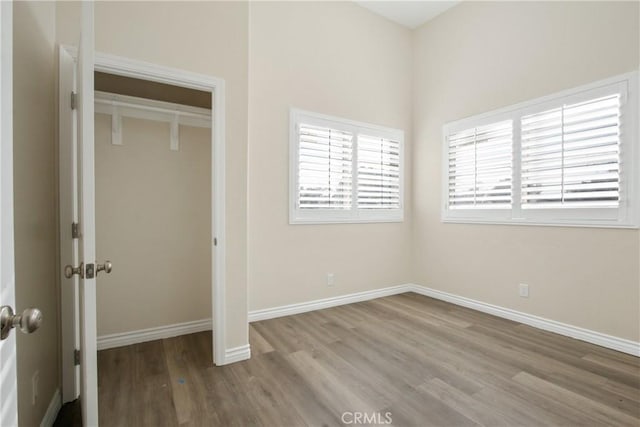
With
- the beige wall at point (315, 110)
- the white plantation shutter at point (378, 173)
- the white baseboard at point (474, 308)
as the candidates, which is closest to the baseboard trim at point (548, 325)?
the white baseboard at point (474, 308)

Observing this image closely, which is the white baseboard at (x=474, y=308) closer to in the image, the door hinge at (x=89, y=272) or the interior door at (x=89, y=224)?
the interior door at (x=89, y=224)

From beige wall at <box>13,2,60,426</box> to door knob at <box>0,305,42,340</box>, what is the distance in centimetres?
80

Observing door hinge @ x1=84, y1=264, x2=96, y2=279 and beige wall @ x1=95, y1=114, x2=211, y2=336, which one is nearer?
door hinge @ x1=84, y1=264, x2=96, y2=279

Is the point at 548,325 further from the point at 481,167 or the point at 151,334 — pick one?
the point at 151,334

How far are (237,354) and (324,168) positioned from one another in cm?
209

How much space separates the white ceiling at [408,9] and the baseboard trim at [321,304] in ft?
11.6

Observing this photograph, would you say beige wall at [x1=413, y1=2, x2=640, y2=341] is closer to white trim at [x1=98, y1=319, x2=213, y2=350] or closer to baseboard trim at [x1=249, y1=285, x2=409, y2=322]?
baseboard trim at [x1=249, y1=285, x2=409, y2=322]

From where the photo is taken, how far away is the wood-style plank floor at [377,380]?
1.72 meters

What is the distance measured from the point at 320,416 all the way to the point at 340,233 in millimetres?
2176

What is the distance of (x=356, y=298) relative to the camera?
381cm

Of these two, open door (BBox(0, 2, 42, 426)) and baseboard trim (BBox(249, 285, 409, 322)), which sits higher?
open door (BBox(0, 2, 42, 426))

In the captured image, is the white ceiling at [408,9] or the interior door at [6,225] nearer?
the interior door at [6,225]

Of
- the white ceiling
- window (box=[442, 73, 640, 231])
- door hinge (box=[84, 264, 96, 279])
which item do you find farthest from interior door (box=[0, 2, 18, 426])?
the white ceiling

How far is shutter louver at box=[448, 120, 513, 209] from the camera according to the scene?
325 centimetres
